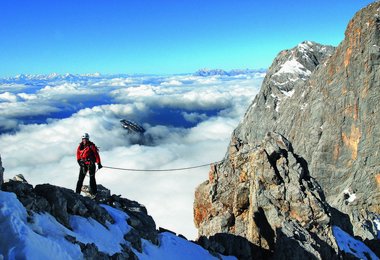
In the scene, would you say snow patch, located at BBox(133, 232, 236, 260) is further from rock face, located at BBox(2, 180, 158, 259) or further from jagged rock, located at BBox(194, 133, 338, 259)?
jagged rock, located at BBox(194, 133, 338, 259)

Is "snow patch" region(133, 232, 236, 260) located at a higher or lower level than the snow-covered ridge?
lower

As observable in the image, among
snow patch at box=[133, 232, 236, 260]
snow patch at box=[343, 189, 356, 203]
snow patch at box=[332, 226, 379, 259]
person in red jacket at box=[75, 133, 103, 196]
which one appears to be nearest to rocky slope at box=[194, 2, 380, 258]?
snow patch at box=[343, 189, 356, 203]

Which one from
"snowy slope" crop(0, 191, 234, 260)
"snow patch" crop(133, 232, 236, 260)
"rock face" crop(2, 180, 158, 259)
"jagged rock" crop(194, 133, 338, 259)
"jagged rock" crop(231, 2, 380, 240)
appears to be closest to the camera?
"snowy slope" crop(0, 191, 234, 260)

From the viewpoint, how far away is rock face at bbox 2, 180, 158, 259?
702 inches

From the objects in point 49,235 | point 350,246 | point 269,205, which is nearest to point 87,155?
point 49,235

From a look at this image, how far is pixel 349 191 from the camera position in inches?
4323

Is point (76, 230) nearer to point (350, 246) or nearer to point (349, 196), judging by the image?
point (350, 246)

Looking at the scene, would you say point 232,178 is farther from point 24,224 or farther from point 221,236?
point 24,224

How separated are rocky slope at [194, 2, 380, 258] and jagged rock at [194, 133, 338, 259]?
0.10m

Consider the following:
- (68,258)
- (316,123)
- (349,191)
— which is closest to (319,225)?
(68,258)

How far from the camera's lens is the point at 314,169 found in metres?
125

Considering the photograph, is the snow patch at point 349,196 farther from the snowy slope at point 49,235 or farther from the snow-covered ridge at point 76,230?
the snowy slope at point 49,235

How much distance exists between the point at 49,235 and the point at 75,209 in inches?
233

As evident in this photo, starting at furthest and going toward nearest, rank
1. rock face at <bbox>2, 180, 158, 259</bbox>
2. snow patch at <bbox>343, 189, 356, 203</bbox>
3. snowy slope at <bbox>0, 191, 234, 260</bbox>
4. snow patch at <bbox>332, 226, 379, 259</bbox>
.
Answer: snow patch at <bbox>343, 189, 356, 203</bbox> < snow patch at <bbox>332, 226, 379, 259</bbox> < rock face at <bbox>2, 180, 158, 259</bbox> < snowy slope at <bbox>0, 191, 234, 260</bbox>
